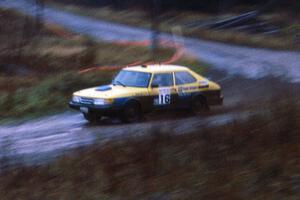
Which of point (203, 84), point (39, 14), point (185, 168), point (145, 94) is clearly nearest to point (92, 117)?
point (145, 94)

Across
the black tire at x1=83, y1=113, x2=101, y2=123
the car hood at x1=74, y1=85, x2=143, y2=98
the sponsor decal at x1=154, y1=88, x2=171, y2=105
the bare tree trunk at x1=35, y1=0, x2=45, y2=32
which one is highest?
the bare tree trunk at x1=35, y1=0, x2=45, y2=32

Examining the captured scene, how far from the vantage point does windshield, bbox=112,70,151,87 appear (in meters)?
17.5

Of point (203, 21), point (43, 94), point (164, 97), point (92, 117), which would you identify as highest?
point (203, 21)

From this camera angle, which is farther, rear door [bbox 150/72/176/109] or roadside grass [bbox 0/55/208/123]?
roadside grass [bbox 0/55/208/123]

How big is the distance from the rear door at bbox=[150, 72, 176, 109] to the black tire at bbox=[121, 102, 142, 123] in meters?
0.48

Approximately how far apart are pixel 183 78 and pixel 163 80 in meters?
0.60

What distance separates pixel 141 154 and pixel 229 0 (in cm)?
4724

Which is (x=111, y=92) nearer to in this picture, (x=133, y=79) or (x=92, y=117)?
(x=92, y=117)

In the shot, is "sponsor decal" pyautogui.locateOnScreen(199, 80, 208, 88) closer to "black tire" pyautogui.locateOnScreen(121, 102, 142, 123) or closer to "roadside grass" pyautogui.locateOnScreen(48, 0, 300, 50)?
"black tire" pyautogui.locateOnScreen(121, 102, 142, 123)

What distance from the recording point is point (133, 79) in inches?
696

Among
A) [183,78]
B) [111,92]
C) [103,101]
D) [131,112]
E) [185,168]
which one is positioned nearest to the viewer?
[185,168]

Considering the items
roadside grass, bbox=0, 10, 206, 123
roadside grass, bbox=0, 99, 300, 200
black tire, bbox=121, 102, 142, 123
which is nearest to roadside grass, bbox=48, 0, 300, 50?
roadside grass, bbox=0, 10, 206, 123

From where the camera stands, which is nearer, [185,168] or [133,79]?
[185,168]

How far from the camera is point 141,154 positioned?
7867 mm
